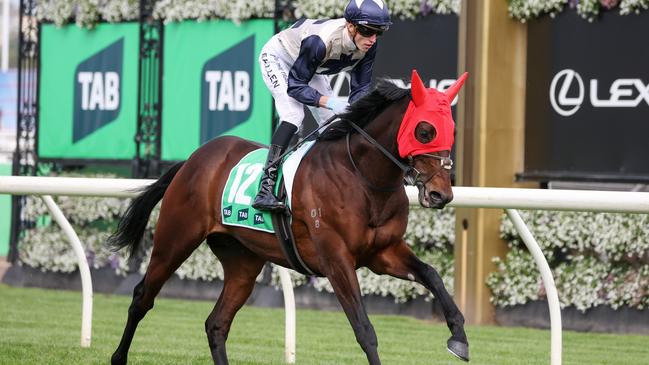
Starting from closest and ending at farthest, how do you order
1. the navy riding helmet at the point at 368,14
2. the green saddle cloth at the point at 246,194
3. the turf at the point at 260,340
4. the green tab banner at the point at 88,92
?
1. the navy riding helmet at the point at 368,14
2. the green saddle cloth at the point at 246,194
3. the turf at the point at 260,340
4. the green tab banner at the point at 88,92

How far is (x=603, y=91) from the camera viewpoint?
8.95 m

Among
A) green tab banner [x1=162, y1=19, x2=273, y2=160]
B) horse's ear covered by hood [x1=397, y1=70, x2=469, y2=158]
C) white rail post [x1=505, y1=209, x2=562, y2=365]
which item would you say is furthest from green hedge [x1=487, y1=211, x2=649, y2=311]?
horse's ear covered by hood [x1=397, y1=70, x2=469, y2=158]

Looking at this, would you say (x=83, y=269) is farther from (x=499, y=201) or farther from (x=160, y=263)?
(x=499, y=201)

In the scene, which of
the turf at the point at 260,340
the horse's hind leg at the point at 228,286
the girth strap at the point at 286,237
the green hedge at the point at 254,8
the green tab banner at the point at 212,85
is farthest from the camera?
the green tab banner at the point at 212,85

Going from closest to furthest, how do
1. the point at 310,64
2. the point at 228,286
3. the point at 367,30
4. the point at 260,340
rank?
1. the point at 367,30
2. the point at 310,64
3. the point at 228,286
4. the point at 260,340

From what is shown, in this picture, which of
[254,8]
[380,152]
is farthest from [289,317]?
[254,8]

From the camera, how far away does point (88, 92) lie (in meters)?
11.7

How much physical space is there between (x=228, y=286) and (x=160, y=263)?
0.34 meters

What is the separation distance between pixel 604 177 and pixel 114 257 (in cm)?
427

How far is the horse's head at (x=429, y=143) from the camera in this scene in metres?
5.08

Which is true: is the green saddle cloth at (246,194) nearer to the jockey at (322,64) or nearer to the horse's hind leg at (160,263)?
the jockey at (322,64)

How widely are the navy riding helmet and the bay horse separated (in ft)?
0.92

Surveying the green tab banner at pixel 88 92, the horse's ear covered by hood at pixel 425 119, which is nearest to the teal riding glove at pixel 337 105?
the horse's ear covered by hood at pixel 425 119

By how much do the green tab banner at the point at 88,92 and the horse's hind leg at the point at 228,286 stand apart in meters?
5.23
